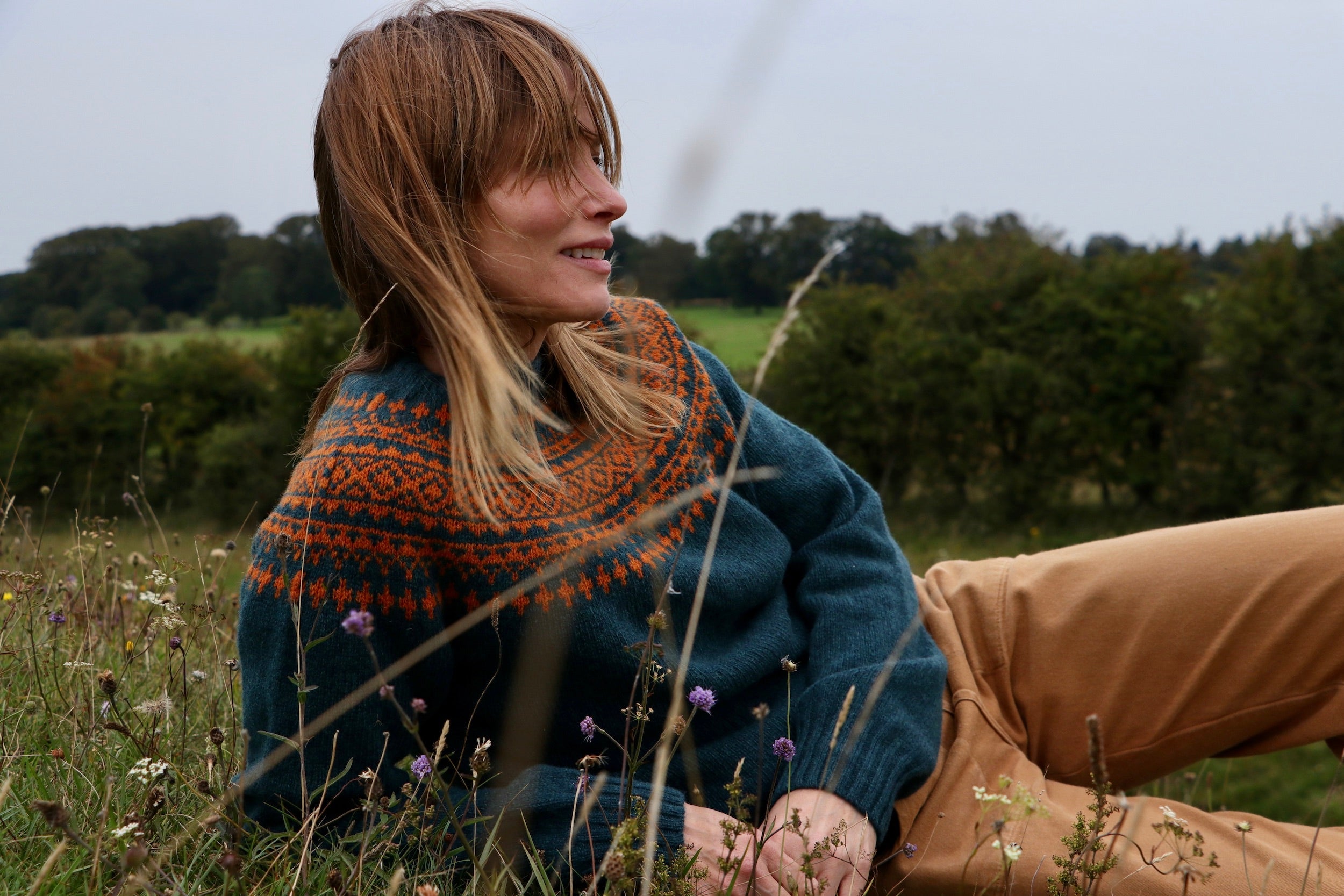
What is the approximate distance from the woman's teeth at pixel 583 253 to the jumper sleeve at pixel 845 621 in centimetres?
48

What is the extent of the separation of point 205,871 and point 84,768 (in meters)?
0.59

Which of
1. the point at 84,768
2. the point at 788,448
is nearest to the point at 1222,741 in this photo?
the point at 788,448

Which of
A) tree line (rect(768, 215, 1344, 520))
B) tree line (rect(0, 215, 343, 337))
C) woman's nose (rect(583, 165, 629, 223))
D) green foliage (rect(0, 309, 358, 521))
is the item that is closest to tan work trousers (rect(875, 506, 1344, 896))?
woman's nose (rect(583, 165, 629, 223))

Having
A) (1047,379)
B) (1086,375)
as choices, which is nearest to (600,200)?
(1047,379)

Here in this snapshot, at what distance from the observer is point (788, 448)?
7.54 ft

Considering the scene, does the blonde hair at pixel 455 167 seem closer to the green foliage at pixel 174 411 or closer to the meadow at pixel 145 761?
the meadow at pixel 145 761

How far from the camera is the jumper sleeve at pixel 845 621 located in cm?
185

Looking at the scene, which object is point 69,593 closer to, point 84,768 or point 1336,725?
point 84,768

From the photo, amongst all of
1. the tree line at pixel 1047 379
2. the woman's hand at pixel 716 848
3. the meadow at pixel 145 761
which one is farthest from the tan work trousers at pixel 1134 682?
the tree line at pixel 1047 379

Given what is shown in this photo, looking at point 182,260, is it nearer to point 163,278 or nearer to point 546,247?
point 163,278

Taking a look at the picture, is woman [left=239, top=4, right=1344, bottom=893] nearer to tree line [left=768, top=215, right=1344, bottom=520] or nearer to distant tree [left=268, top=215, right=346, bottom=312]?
tree line [left=768, top=215, right=1344, bottom=520]

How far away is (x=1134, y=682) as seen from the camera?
2092 millimetres

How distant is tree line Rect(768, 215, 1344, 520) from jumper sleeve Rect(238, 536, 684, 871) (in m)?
11.0

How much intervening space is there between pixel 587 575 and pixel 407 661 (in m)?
0.55
